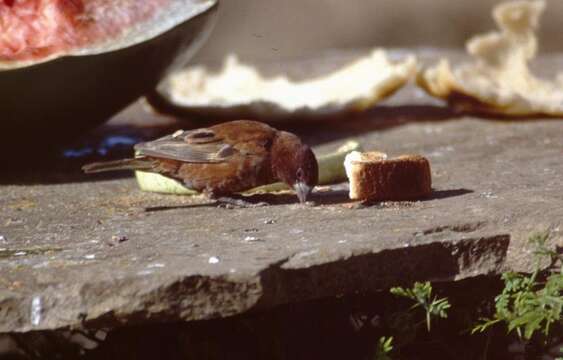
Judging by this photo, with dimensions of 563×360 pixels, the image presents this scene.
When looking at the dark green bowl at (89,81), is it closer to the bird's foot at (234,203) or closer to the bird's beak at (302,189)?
the bird's foot at (234,203)

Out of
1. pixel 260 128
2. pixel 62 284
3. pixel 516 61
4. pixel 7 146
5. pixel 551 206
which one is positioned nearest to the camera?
pixel 62 284

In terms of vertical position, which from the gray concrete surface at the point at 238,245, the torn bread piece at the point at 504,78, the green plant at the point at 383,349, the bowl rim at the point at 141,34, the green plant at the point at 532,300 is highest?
the bowl rim at the point at 141,34

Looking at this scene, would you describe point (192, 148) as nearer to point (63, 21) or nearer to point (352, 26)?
point (63, 21)

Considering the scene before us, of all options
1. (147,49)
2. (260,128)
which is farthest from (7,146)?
(260,128)

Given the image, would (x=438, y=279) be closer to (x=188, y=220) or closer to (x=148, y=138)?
(x=188, y=220)

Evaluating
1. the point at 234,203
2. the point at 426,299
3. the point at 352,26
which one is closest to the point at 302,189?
the point at 234,203

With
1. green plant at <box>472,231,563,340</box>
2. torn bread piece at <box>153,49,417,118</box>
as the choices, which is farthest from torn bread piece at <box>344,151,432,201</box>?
torn bread piece at <box>153,49,417,118</box>

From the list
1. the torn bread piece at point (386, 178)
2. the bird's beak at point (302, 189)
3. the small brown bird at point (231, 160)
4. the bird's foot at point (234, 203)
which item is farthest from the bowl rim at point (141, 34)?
the torn bread piece at point (386, 178)
